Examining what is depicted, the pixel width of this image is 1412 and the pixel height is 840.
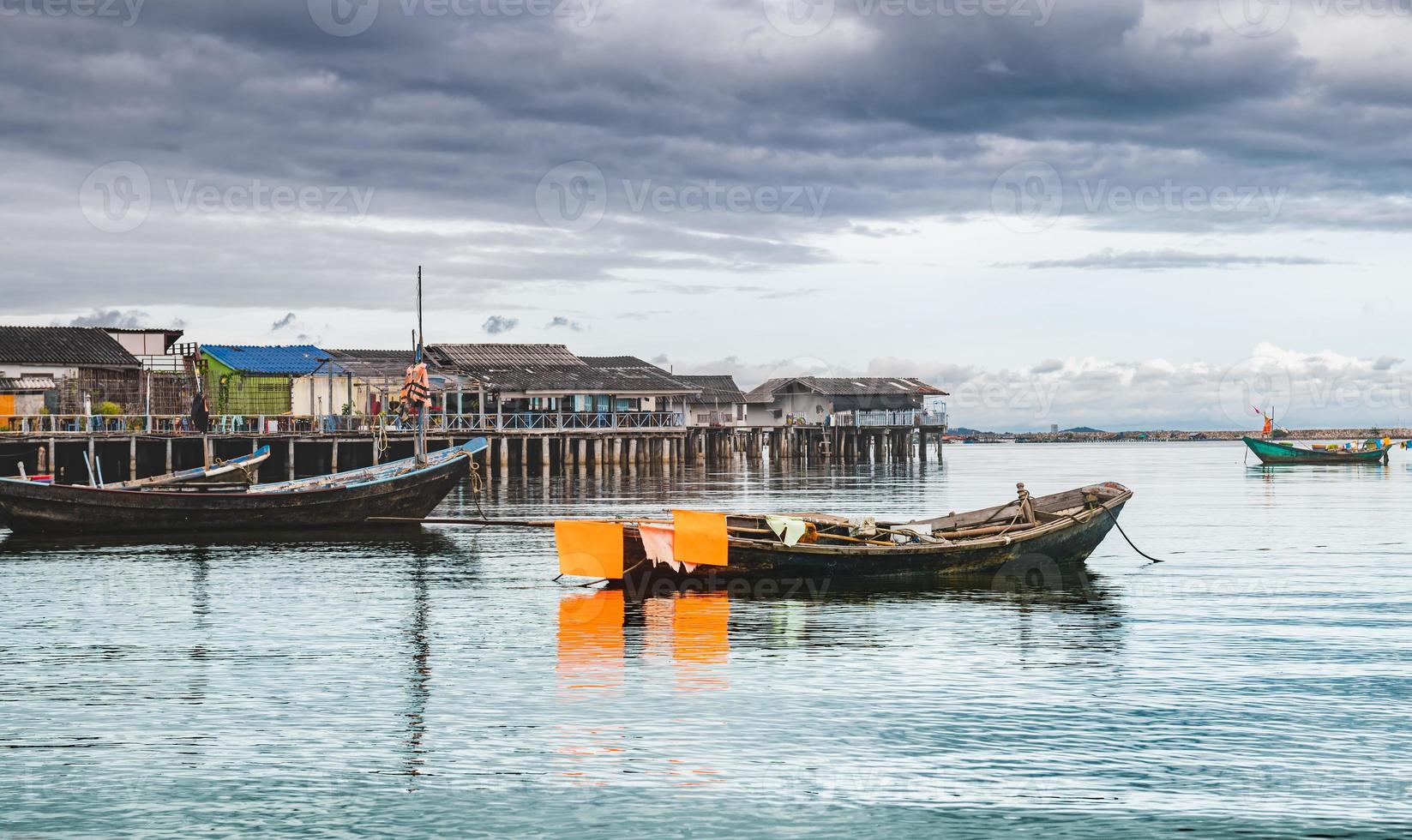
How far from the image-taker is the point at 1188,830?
9.80 m

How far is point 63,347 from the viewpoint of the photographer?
5681 centimetres

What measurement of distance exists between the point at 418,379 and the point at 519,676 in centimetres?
1961

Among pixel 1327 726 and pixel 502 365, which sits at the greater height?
pixel 502 365

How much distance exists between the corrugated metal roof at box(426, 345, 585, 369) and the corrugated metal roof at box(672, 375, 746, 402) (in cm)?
1659

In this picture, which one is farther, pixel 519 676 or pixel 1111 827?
pixel 519 676

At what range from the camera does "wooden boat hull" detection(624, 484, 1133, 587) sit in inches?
831

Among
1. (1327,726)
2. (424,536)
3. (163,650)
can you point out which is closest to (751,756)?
(1327,726)

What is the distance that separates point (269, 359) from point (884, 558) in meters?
48.6

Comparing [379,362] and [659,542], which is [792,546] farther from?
[379,362]

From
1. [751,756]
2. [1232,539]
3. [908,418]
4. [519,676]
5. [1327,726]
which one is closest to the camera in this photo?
[751,756]

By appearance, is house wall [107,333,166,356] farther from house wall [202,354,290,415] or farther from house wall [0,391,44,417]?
house wall [0,391,44,417]

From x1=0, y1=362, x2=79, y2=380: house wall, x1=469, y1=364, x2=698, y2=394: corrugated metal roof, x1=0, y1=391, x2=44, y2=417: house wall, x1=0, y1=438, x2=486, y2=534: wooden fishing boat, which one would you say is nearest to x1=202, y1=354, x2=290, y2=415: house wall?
x1=0, y1=362, x2=79, y2=380: house wall

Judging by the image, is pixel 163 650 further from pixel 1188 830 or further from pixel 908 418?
pixel 908 418

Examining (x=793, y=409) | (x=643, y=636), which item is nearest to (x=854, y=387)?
(x=793, y=409)
